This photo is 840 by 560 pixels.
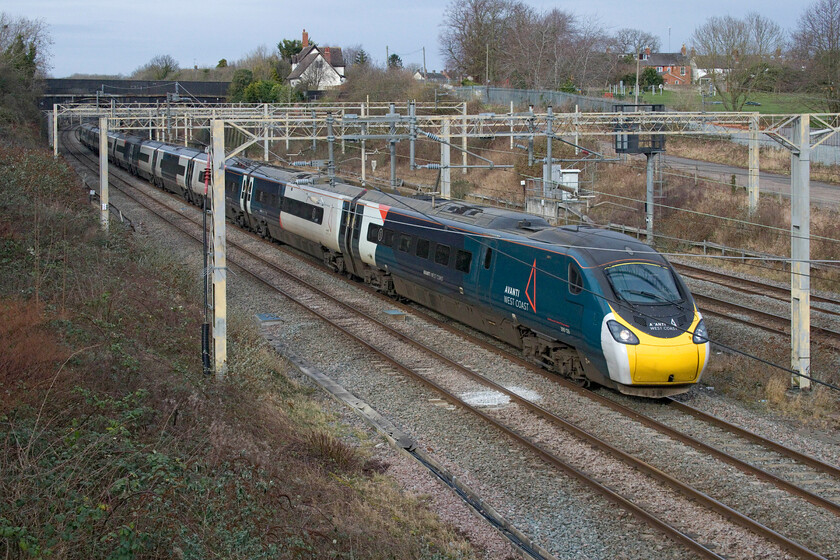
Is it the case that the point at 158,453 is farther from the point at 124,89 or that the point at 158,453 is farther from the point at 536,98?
the point at 124,89

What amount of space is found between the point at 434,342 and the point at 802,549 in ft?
31.1

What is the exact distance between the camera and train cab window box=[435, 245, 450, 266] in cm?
1748

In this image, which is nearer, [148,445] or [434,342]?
[148,445]

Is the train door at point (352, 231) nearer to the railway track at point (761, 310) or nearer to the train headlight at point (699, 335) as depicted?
the railway track at point (761, 310)

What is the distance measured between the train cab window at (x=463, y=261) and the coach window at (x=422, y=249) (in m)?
1.38

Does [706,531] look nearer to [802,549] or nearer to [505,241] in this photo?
[802,549]

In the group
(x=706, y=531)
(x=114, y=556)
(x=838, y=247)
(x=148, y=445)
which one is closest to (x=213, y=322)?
(x=148, y=445)

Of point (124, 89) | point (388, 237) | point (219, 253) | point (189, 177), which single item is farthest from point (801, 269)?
point (124, 89)

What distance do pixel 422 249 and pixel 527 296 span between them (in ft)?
14.5

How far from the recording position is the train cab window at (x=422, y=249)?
18319mm

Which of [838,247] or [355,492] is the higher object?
[838,247]

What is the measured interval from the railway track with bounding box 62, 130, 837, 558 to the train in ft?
2.34

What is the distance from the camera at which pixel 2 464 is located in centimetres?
767

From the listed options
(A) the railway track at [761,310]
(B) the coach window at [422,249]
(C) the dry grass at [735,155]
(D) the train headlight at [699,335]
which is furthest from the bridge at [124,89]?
(D) the train headlight at [699,335]
